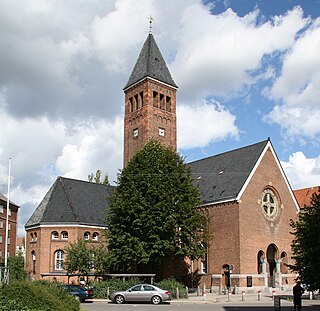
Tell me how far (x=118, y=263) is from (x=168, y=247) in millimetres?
5423

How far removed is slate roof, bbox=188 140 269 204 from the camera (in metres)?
46.7

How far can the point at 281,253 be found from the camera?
1884 inches

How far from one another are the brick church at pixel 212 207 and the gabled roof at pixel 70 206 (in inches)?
4.3

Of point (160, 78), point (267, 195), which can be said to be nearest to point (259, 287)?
point (267, 195)

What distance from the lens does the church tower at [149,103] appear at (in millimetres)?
58062

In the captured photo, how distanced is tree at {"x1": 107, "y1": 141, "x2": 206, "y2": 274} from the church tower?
1367cm

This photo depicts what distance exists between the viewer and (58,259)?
51.9 meters

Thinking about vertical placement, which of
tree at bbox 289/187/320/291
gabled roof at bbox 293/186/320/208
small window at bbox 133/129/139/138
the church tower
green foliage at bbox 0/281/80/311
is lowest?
Answer: green foliage at bbox 0/281/80/311

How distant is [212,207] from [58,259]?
18.0 m

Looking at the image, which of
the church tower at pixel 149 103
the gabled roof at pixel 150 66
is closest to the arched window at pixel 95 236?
the church tower at pixel 149 103

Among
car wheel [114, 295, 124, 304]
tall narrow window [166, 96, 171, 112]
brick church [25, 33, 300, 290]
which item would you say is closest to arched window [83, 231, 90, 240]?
brick church [25, 33, 300, 290]

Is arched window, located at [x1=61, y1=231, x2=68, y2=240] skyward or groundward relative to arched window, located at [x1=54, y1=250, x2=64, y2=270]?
skyward

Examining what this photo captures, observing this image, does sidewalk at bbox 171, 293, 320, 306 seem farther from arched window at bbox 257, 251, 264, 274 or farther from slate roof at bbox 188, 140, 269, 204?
slate roof at bbox 188, 140, 269, 204

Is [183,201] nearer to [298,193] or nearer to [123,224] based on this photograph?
[123,224]
